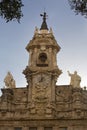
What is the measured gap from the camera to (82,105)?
118 feet

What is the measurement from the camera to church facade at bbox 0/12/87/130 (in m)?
35.3

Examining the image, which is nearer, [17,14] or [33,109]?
[17,14]

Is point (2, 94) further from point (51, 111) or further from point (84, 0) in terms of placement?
point (84, 0)

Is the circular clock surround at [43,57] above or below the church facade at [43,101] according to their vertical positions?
above

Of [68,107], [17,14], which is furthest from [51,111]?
[17,14]

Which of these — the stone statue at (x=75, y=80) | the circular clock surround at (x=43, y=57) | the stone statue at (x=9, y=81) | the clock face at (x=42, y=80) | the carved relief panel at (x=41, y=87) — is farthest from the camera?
the circular clock surround at (x=43, y=57)

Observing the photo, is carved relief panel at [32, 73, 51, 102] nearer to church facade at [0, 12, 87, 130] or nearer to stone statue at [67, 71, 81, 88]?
church facade at [0, 12, 87, 130]

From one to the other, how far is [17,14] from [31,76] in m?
25.1

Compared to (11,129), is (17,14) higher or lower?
higher

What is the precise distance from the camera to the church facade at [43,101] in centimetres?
3528

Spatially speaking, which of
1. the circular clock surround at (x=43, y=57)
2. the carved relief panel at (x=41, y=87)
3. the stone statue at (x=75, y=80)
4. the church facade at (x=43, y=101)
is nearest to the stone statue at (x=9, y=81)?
the church facade at (x=43, y=101)

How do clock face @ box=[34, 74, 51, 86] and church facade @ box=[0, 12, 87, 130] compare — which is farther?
clock face @ box=[34, 74, 51, 86]

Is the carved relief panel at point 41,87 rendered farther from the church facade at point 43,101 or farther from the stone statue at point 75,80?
the stone statue at point 75,80

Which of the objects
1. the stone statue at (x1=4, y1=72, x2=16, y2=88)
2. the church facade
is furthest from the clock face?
the stone statue at (x1=4, y1=72, x2=16, y2=88)
